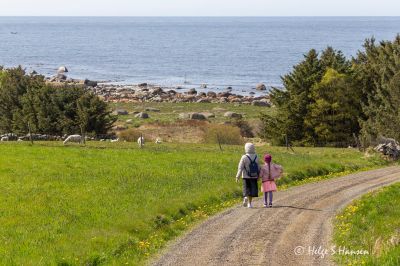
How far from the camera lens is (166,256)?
57.2 feet

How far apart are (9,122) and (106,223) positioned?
48148mm

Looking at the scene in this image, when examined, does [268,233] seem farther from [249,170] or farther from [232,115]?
[232,115]

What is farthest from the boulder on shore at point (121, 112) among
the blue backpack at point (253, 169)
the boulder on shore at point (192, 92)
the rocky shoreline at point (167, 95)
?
the blue backpack at point (253, 169)

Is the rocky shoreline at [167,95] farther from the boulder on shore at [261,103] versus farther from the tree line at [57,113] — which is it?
the tree line at [57,113]

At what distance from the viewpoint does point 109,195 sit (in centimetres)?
2662

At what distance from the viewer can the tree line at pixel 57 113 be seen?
59.5 meters

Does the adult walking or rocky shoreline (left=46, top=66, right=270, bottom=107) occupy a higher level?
the adult walking

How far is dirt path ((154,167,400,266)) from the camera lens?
16484 millimetres

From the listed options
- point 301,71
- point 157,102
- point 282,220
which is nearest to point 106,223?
point 282,220

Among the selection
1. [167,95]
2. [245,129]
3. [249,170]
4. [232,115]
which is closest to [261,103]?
[232,115]

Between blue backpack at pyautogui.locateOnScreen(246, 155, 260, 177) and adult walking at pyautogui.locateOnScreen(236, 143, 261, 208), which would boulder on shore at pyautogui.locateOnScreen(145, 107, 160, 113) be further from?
blue backpack at pyautogui.locateOnScreen(246, 155, 260, 177)

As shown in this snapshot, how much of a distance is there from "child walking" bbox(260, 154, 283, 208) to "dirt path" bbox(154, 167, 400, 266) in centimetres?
57

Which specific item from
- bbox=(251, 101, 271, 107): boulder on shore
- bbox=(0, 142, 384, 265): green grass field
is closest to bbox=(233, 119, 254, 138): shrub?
bbox=(0, 142, 384, 265): green grass field

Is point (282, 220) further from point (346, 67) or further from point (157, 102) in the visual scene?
point (157, 102)
